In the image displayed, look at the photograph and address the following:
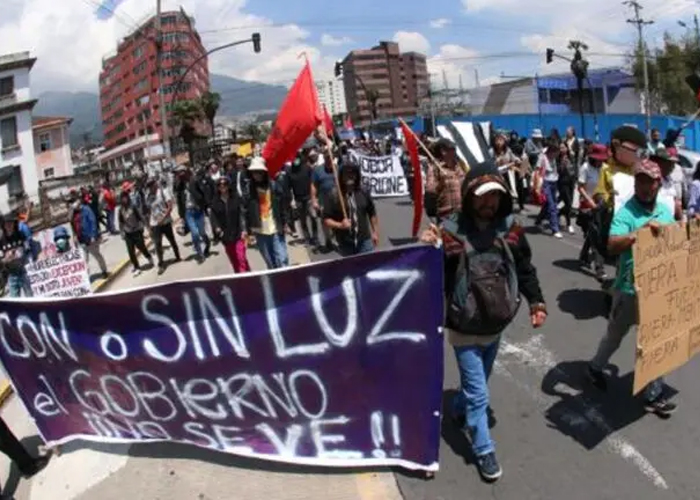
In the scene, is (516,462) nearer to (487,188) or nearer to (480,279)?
(480,279)

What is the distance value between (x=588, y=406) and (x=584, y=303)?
2638mm

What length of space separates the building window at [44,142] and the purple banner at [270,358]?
56.6 m

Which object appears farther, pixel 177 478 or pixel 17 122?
pixel 17 122

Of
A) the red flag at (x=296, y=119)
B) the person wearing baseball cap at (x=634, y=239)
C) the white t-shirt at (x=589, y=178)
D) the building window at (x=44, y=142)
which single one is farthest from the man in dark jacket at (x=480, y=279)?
the building window at (x=44, y=142)

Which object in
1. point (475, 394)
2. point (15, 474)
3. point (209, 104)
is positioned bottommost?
point (15, 474)

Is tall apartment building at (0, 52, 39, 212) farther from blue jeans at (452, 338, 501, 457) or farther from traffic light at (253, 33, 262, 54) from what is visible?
blue jeans at (452, 338, 501, 457)

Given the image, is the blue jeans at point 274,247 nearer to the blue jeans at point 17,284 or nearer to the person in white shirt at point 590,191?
the blue jeans at point 17,284

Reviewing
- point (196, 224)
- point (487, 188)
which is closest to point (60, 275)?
point (196, 224)

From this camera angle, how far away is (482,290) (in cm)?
369

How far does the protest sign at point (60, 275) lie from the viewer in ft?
28.9

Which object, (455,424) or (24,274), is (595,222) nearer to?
(455,424)

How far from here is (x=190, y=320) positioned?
13.0 ft

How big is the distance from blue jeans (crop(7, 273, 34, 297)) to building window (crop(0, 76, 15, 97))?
39.8m

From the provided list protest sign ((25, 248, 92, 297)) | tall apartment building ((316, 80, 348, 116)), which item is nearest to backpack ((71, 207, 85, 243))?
protest sign ((25, 248, 92, 297))
